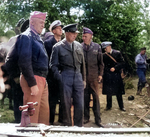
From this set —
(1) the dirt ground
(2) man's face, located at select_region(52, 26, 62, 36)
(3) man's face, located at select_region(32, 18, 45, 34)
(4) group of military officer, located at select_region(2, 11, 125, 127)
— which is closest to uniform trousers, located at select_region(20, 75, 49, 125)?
(4) group of military officer, located at select_region(2, 11, 125, 127)

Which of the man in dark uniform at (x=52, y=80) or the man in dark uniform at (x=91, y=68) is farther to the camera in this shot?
the man in dark uniform at (x=91, y=68)

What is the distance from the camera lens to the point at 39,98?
2799mm

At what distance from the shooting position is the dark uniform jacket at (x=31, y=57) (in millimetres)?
2643

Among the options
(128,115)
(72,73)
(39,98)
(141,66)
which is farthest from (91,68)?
(141,66)

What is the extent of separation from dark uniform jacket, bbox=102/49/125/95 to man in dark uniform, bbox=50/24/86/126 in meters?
1.96

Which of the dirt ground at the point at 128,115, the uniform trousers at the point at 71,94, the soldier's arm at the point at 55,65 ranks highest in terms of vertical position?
the soldier's arm at the point at 55,65

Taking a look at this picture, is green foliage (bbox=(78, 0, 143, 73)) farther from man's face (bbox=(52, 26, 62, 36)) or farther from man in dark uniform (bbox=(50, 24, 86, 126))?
man in dark uniform (bbox=(50, 24, 86, 126))

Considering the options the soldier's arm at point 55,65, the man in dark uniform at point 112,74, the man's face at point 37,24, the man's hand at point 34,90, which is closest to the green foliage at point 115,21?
the man in dark uniform at point 112,74

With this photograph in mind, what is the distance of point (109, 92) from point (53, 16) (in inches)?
89.4

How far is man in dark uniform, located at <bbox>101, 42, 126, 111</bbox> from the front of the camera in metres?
5.21

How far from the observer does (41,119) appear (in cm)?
294

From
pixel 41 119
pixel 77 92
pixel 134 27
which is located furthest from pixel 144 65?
pixel 41 119

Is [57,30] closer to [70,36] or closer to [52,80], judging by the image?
[70,36]

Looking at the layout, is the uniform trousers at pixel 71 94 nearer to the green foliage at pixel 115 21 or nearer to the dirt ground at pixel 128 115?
the dirt ground at pixel 128 115
